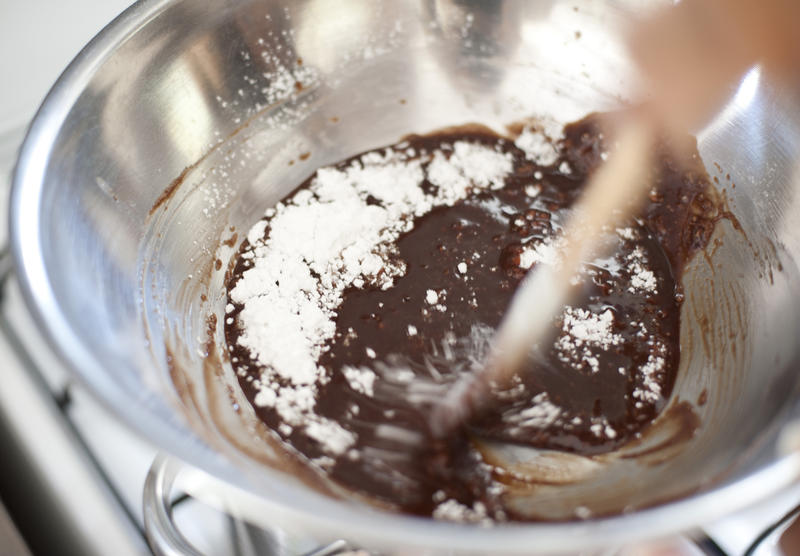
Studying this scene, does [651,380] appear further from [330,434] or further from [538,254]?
[330,434]

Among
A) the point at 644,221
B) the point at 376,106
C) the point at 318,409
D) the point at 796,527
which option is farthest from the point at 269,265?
the point at 796,527

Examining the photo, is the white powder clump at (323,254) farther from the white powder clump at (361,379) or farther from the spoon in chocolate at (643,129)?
the spoon in chocolate at (643,129)

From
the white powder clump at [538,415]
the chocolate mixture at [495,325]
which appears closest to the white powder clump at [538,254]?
the chocolate mixture at [495,325]

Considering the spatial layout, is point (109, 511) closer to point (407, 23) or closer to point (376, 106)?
point (376, 106)

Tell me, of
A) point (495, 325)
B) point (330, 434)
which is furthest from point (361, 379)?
point (495, 325)

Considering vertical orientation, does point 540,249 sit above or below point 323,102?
below
